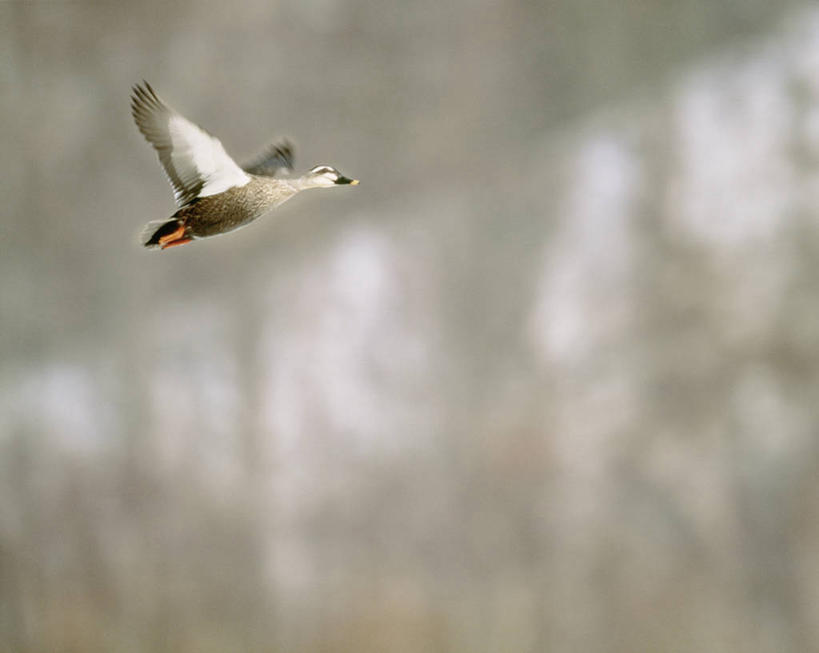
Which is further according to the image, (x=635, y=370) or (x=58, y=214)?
(x=58, y=214)

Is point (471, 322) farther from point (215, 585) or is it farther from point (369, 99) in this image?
point (215, 585)

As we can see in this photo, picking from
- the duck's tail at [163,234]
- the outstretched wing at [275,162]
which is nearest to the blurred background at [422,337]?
the outstretched wing at [275,162]

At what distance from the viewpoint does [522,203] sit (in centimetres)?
416

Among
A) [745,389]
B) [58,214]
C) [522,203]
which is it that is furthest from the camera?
[58,214]

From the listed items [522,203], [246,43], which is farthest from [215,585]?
[246,43]

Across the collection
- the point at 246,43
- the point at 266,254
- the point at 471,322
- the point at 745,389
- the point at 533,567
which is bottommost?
the point at 533,567

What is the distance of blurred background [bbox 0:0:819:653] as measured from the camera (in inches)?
155

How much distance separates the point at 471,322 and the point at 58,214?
2108 millimetres

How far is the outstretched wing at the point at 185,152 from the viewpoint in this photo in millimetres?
2197

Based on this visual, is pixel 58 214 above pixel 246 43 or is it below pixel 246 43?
below

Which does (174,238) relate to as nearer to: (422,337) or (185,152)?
(185,152)

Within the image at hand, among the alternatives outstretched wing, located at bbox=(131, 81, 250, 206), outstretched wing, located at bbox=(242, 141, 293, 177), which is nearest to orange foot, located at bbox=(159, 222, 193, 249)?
outstretched wing, located at bbox=(131, 81, 250, 206)

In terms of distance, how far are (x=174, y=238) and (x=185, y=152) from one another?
25 cm

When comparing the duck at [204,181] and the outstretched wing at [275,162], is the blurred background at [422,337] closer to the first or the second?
the outstretched wing at [275,162]
